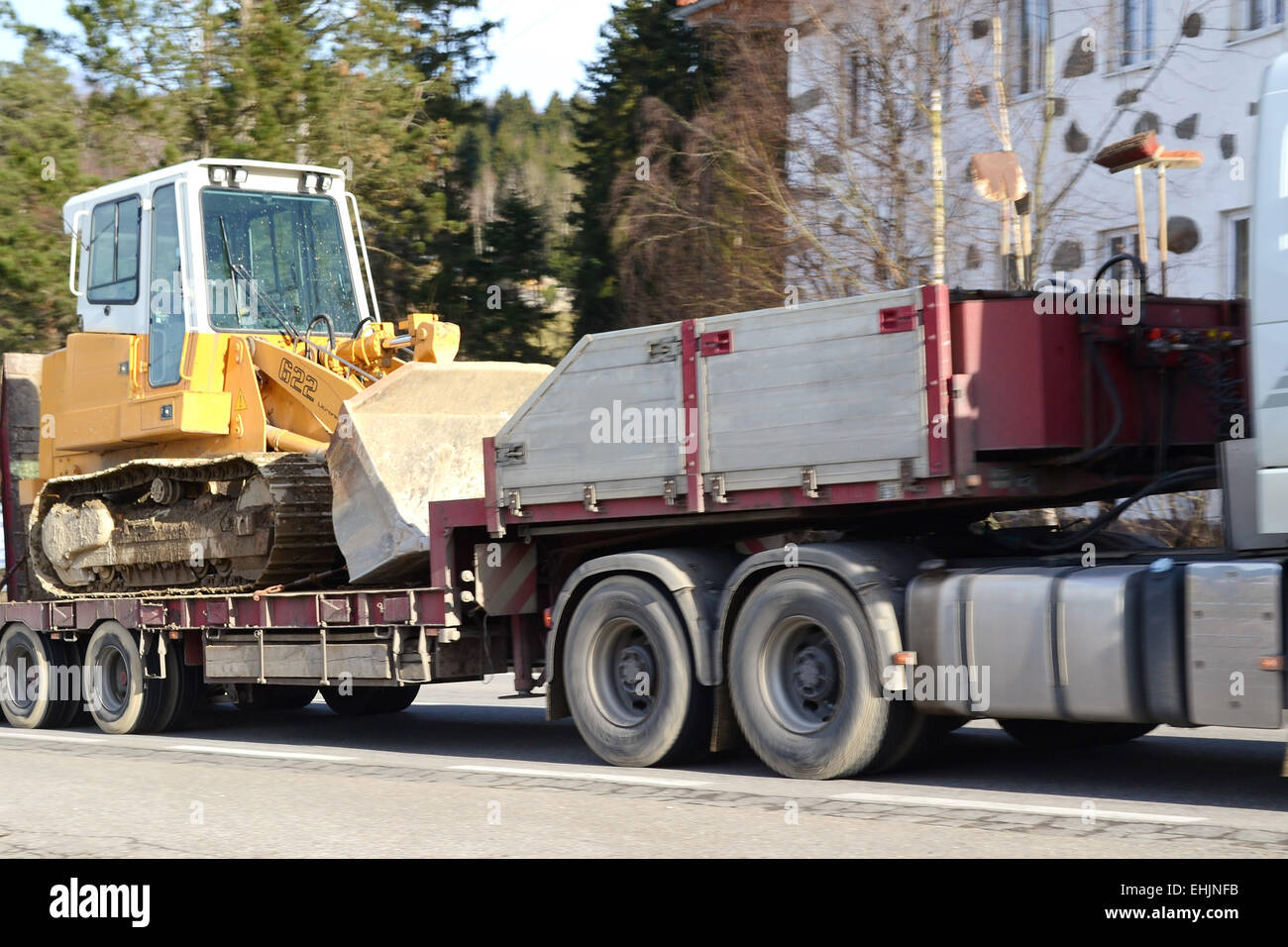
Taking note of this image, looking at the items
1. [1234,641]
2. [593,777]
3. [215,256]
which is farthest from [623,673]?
[215,256]

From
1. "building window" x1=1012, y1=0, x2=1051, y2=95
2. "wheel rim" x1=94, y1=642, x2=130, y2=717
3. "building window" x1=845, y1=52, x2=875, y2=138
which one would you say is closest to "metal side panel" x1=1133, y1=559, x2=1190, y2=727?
"wheel rim" x1=94, y1=642, x2=130, y2=717

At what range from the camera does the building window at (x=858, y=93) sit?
18.4m

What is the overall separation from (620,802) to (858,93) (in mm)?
11844

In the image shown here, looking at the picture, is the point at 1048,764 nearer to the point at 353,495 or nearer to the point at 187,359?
the point at 353,495

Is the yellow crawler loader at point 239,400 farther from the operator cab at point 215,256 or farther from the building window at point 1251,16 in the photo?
the building window at point 1251,16

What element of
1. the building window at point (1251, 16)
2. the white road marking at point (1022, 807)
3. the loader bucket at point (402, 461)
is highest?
the building window at point (1251, 16)

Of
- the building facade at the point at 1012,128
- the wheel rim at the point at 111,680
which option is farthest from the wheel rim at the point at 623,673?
the building facade at the point at 1012,128

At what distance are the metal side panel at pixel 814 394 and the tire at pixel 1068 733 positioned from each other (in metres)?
2.56

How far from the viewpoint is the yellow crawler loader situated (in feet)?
39.3

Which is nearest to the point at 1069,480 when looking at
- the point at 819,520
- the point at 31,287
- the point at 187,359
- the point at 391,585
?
the point at 819,520

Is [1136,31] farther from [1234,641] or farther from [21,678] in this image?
[21,678]

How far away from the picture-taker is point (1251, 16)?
17422 mm

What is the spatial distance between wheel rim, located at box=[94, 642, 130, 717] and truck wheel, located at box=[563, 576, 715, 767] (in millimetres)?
5295

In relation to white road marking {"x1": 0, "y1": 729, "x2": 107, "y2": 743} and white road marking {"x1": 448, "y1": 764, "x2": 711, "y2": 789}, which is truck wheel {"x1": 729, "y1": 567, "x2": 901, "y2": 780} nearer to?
white road marking {"x1": 448, "y1": 764, "x2": 711, "y2": 789}
